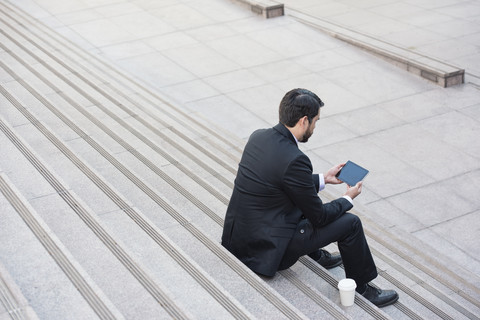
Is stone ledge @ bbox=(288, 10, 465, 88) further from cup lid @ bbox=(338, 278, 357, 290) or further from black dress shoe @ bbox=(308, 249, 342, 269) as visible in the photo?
cup lid @ bbox=(338, 278, 357, 290)

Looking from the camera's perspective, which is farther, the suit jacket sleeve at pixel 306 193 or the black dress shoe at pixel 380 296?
the black dress shoe at pixel 380 296

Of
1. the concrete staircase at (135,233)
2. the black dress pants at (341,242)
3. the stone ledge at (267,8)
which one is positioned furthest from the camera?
the stone ledge at (267,8)

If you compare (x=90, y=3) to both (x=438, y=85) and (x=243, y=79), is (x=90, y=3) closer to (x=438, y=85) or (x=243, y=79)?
(x=243, y=79)

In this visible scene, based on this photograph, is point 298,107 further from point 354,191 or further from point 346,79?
point 346,79

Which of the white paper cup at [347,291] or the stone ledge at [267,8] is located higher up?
the white paper cup at [347,291]

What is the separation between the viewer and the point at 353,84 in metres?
11.5

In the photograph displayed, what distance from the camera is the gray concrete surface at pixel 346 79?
8.43 meters

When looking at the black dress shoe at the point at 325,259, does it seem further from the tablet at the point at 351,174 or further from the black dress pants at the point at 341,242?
the tablet at the point at 351,174

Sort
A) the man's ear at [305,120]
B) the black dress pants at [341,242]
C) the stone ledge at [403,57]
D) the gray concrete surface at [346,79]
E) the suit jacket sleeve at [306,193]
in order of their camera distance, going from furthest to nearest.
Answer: the stone ledge at [403,57]
the gray concrete surface at [346,79]
the black dress pants at [341,242]
the man's ear at [305,120]
the suit jacket sleeve at [306,193]

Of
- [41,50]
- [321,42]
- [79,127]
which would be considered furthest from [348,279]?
[321,42]

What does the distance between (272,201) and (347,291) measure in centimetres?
85

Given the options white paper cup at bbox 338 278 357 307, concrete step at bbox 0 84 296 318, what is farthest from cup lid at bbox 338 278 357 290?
concrete step at bbox 0 84 296 318

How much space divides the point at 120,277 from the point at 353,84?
7.63 metres

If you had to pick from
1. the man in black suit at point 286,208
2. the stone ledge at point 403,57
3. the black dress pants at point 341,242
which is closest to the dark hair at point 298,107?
the man in black suit at point 286,208
